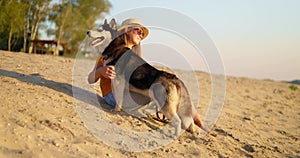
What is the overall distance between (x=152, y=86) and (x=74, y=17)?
30.6m

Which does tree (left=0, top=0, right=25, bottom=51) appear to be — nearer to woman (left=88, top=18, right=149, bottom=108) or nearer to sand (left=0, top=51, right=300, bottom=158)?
sand (left=0, top=51, right=300, bottom=158)

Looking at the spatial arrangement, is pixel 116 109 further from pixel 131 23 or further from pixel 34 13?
pixel 34 13

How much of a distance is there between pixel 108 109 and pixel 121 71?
0.80 m

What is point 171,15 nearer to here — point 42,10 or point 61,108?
point 61,108

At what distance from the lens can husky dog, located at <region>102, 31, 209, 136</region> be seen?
192 inches

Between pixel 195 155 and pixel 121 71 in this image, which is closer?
pixel 195 155

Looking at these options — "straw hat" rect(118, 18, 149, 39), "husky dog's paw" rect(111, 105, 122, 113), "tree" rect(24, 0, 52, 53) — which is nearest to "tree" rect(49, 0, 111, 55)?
"tree" rect(24, 0, 52, 53)

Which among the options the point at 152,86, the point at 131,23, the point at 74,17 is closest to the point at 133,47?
the point at 131,23

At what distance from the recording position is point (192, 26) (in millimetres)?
5359

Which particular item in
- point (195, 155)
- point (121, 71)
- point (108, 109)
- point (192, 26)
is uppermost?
point (192, 26)

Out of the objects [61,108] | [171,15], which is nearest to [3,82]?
[61,108]

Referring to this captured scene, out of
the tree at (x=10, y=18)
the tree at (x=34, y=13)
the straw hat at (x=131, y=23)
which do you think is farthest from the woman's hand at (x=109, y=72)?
the tree at (x=34, y=13)

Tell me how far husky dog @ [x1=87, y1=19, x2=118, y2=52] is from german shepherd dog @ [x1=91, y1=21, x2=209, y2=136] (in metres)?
0.39

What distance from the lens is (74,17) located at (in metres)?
33.2
